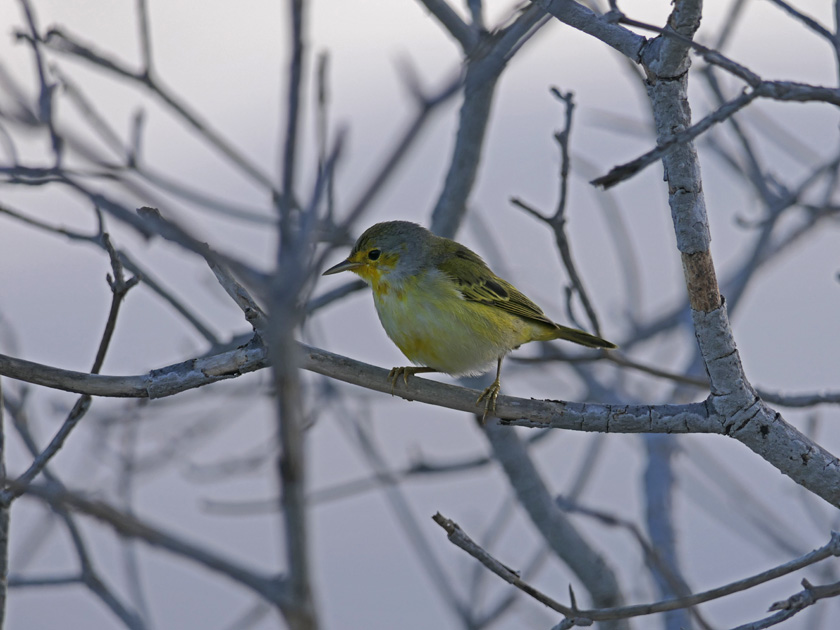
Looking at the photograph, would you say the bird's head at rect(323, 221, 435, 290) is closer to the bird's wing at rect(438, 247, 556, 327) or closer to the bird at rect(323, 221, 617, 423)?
the bird at rect(323, 221, 617, 423)

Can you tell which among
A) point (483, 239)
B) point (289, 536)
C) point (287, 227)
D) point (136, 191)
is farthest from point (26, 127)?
point (483, 239)

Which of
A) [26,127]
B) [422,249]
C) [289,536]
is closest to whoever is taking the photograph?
[289,536]

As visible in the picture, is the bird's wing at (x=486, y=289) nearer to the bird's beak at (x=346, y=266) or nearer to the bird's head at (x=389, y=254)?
the bird's head at (x=389, y=254)

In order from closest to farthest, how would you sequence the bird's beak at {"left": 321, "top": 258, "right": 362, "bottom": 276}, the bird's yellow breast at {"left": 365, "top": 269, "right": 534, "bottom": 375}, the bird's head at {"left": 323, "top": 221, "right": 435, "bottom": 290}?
1. the bird's yellow breast at {"left": 365, "top": 269, "right": 534, "bottom": 375}
2. the bird's head at {"left": 323, "top": 221, "right": 435, "bottom": 290}
3. the bird's beak at {"left": 321, "top": 258, "right": 362, "bottom": 276}

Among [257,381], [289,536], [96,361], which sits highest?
[257,381]

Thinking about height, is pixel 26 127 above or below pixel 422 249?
below

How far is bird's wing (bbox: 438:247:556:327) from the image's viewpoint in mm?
4562

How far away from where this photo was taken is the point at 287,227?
1186 mm

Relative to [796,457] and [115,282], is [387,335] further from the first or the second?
[796,457]

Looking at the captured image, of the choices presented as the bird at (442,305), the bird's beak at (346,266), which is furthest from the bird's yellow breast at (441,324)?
the bird's beak at (346,266)

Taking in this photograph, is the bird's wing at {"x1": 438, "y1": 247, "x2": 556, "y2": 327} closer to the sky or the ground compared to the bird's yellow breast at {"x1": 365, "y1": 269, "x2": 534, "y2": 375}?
closer to the sky

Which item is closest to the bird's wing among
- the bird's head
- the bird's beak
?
the bird's head

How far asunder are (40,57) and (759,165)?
11.2 ft

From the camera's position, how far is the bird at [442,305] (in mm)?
4195
